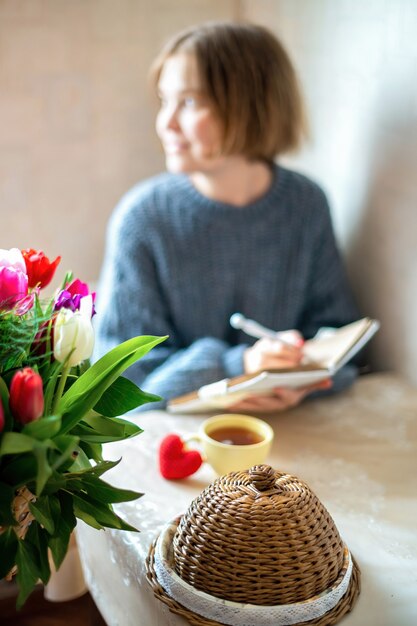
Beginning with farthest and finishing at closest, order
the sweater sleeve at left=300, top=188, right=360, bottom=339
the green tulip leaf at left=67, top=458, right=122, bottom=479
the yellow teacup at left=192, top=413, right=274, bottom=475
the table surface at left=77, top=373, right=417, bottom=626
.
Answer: the sweater sleeve at left=300, top=188, right=360, bottom=339, the yellow teacup at left=192, top=413, right=274, bottom=475, the table surface at left=77, top=373, right=417, bottom=626, the green tulip leaf at left=67, top=458, right=122, bottom=479

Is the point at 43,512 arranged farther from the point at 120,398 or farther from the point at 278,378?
the point at 278,378

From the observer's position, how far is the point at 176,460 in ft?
3.26

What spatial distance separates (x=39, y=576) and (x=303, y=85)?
1.25 m

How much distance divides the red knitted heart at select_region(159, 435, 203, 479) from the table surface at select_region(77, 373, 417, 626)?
0.05ft

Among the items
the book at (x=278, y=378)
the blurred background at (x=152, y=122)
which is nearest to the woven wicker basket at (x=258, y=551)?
the book at (x=278, y=378)

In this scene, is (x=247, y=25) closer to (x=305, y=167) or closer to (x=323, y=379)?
(x=305, y=167)

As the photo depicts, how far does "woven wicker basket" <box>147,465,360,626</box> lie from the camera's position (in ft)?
2.32

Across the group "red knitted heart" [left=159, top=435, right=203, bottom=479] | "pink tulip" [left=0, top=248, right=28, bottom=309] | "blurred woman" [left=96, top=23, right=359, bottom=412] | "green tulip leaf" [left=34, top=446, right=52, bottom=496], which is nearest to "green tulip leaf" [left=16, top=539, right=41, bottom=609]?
"green tulip leaf" [left=34, top=446, right=52, bottom=496]

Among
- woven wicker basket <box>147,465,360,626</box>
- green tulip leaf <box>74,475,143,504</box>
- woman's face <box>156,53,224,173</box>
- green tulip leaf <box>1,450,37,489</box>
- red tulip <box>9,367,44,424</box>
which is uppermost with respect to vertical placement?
woman's face <box>156,53,224,173</box>

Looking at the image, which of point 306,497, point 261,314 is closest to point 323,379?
point 261,314

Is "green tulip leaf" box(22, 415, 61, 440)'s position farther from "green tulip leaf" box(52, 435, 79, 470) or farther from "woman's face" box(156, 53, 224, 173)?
"woman's face" box(156, 53, 224, 173)

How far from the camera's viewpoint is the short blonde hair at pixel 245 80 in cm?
133

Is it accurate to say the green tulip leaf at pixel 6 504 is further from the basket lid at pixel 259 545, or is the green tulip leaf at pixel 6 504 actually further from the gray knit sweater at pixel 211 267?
the gray knit sweater at pixel 211 267

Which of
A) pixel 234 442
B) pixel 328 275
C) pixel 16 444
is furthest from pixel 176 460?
pixel 328 275
